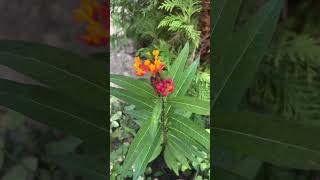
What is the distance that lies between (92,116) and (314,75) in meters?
0.76

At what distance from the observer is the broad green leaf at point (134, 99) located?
4.89 ft

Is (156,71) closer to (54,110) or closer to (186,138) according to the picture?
(186,138)

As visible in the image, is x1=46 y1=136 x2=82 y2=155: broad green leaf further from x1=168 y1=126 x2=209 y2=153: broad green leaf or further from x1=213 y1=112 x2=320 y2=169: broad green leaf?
x1=213 y1=112 x2=320 y2=169: broad green leaf

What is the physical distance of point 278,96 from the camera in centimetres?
155

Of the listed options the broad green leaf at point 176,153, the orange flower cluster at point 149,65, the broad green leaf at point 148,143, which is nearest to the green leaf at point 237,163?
the broad green leaf at point 176,153

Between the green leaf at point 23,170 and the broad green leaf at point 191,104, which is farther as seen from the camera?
the green leaf at point 23,170

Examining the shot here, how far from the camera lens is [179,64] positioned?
149 centimetres

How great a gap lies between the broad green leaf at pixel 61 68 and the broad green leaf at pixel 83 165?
0.20 m

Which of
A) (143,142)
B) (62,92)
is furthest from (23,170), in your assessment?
(143,142)

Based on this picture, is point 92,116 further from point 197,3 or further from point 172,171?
point 197,3

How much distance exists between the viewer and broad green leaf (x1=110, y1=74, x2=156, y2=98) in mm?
1483

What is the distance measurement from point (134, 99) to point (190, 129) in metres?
0.21

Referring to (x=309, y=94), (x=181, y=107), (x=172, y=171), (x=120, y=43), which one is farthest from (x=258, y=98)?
(x=120, y=43)

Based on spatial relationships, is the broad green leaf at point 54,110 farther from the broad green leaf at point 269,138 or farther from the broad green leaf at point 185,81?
the broad green leaf at point 269,138
